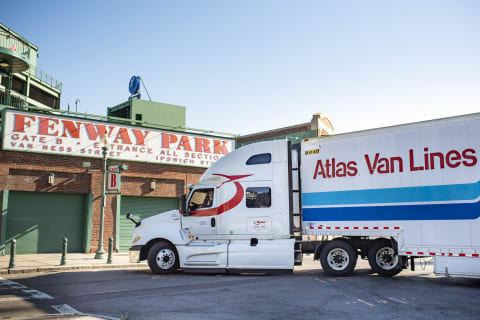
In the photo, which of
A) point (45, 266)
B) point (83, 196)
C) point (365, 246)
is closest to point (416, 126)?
point (365, 246)

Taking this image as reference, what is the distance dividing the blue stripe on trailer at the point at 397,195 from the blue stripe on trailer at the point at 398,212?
17 centimetres

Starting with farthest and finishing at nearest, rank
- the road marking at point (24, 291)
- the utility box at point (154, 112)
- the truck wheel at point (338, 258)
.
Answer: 1. the utility box at point (154, 112)
2. the truck wheel at point (338, 258)
3. the road marking at point (24, 291)

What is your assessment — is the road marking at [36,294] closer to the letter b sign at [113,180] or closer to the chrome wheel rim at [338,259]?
the chrome wheel rim at [338,259]

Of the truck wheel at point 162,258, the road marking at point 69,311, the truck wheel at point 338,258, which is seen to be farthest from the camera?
the truck wheel at point 162,258

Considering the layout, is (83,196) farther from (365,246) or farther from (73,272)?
(365,246)

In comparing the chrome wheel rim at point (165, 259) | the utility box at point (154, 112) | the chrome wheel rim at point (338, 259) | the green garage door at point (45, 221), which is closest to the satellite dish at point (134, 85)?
the utility box at point (154, 112)

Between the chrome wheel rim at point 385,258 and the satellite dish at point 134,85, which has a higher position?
the satellite dish at point 134,85

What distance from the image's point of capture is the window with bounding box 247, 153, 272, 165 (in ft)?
40.8

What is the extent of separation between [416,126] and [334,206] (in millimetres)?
3044

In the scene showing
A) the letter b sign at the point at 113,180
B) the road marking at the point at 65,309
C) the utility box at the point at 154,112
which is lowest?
the road marking at the point at 65,309

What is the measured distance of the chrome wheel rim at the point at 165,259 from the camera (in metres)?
12.4

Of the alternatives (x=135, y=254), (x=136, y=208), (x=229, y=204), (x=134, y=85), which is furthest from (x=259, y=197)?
(x=134, y=85)

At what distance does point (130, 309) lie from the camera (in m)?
7.27

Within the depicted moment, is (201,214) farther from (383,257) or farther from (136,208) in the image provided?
(136,208)
